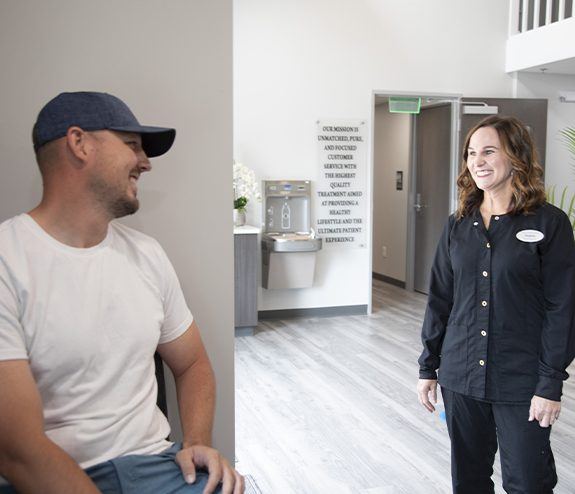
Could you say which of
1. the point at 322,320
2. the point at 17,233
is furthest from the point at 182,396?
the point at 322,320

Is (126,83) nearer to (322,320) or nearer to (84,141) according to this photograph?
(84,141)

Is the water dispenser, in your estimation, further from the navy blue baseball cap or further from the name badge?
the navy blue baseball cap

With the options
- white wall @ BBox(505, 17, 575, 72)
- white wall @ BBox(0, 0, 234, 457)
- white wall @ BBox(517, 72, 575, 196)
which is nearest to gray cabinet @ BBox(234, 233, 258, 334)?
white wall @ BBox(505, 17, 575, 72)

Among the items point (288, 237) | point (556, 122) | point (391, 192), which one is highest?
point (556, 122)

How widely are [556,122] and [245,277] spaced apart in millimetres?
3615

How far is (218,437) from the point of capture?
1.85 meters

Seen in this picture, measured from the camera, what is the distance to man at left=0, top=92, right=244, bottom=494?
110 centimetres

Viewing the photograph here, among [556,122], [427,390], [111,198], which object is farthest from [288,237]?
[111,198]

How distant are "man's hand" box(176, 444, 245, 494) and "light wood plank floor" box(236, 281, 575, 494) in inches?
54.5

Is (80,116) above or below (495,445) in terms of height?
above

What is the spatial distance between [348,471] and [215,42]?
1904 mm

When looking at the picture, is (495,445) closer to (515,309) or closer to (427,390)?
(427,390)

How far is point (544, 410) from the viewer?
1654mm

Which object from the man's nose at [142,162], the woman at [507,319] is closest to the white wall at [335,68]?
the woman at [507,319]
